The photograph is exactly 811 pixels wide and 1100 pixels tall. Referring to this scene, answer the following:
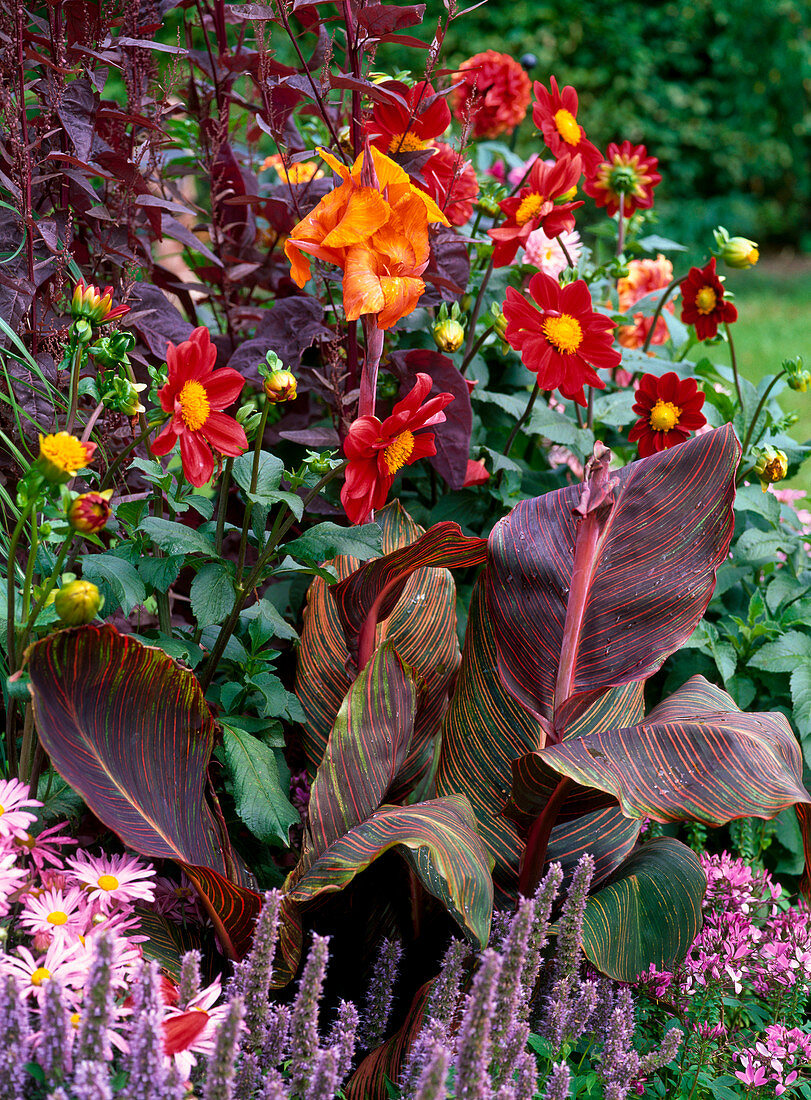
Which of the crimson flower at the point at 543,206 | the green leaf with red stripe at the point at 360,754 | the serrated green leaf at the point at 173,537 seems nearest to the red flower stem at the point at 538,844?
the green leaf with red stripe at the point at 360,754

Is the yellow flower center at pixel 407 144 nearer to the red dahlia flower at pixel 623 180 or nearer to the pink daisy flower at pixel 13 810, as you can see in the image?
the red dahlia flower at pixel 623 180

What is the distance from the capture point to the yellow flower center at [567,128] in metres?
1.55

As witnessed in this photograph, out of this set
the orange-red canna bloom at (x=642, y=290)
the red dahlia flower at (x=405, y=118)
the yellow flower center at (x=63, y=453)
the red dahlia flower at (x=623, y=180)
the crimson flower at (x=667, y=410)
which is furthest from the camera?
the orange-red canna bloom at (x=642, y=290)

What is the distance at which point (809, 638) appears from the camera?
160 centimetres

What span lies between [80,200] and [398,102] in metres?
0.47

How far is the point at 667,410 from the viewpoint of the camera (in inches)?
A: 57.4

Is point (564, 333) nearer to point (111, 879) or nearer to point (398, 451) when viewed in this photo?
point (398, 451)

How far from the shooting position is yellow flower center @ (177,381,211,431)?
3.26ft

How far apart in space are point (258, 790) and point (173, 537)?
29cm

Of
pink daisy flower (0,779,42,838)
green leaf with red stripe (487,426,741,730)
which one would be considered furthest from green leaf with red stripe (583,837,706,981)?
pink daisy flower (0,779,42,838)

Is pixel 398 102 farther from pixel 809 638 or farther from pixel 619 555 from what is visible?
pixel 809 638

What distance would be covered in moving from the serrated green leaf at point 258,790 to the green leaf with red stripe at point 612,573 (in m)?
0.29

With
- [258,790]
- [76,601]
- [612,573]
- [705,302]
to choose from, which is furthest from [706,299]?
[76,601]

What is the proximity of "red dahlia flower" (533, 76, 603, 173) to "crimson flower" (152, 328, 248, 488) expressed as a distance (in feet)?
2.73
